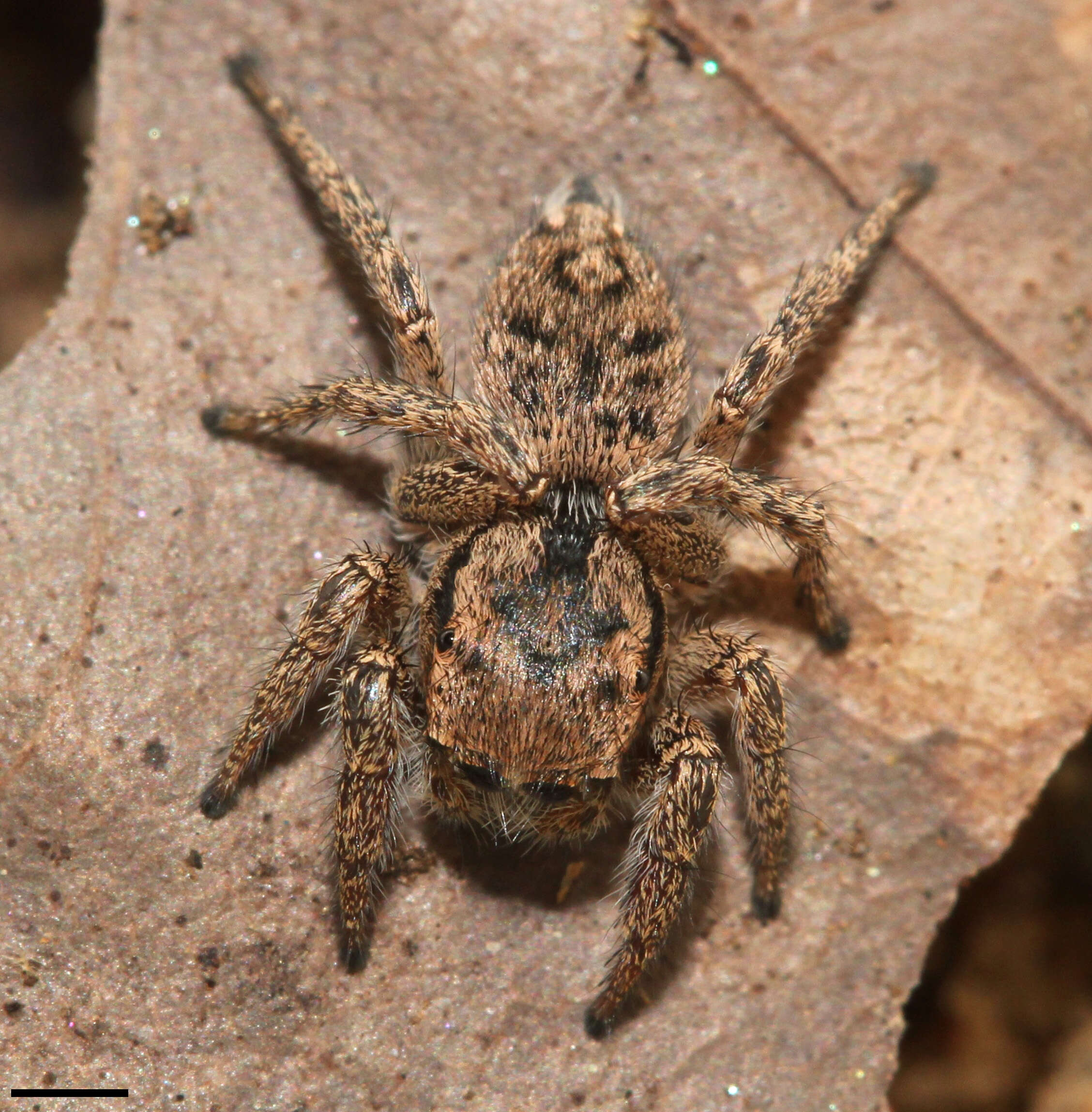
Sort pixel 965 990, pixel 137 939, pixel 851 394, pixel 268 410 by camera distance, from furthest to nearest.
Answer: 1. pixel 965 990
2. pixel 851 394
3. pixel 268 410
4. pixel 137 939

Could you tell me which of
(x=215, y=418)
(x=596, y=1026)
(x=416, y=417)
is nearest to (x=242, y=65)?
(x=215, y=418)

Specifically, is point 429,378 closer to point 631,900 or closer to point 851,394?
point 851,394

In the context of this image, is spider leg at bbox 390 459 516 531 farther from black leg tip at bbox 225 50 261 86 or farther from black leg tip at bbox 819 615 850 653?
black leg tip at bbox 225 50 261 86

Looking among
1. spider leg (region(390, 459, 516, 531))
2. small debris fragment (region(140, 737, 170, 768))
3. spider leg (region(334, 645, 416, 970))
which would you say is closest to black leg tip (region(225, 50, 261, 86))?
spider leg (region(390, 459, 516, 531))

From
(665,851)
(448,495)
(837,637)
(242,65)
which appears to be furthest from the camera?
(242,65)

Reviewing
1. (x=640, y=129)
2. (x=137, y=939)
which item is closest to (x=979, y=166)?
(x=640, y=129)

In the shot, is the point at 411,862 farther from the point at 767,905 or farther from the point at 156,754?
the point at 767,905
